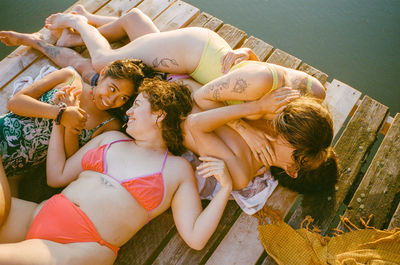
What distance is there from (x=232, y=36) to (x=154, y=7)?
1.11m

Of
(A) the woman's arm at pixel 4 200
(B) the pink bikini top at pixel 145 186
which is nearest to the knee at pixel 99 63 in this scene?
(B) the pink bikini top at pixel 145 186

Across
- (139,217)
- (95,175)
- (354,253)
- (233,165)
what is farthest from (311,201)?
(95,175)

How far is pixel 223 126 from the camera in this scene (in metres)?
2.50

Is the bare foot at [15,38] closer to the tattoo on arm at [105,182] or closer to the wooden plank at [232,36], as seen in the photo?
the tattoo on arm at [105,182]

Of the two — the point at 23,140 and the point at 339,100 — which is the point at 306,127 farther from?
the point at 23,140

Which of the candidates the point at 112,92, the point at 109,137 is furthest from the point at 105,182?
the point at 112,92

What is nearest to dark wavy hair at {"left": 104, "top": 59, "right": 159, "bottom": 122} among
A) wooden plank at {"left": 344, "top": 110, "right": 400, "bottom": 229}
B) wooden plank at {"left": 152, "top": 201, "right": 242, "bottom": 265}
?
wooden plank at {"left": 152, "top": 201, "right": 242, "bottom": 265}

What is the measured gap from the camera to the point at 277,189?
8.75 ft

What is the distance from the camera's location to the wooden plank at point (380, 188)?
254cm

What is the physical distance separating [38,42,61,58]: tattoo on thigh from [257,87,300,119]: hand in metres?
2.31

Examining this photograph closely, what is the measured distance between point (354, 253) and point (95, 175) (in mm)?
2112

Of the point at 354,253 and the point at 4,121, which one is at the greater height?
the point at 4,121

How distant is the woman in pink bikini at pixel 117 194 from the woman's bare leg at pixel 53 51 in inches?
37.3

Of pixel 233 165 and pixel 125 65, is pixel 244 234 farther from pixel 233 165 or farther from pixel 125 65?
pixel 125 65
